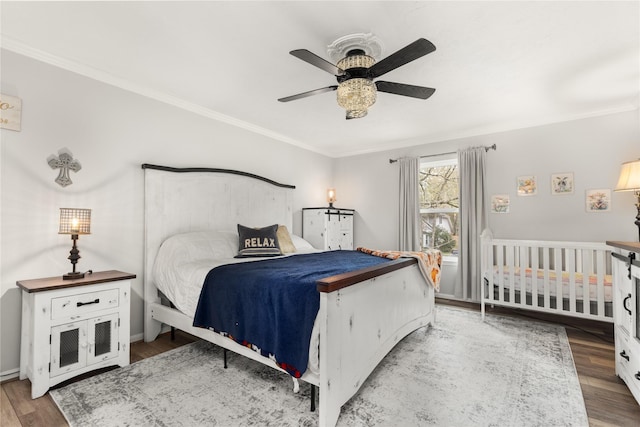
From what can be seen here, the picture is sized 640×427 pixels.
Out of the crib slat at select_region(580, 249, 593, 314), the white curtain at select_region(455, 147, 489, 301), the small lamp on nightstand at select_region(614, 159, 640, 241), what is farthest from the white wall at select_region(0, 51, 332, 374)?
the small lamp on nightstand at select_region(614, 159, 640, 241)

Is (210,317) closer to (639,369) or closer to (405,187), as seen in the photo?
(639,369)

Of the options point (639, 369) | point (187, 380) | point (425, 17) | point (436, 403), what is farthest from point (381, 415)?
point (425, 17)

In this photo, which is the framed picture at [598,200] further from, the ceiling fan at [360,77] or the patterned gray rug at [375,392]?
the ceiling fan at [360,77]

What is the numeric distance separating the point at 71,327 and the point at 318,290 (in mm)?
1858

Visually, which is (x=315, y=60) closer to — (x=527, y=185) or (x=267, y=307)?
(x=267, y=307)

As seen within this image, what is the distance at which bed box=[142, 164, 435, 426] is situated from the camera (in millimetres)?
1590

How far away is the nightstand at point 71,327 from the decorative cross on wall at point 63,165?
0.78 metres

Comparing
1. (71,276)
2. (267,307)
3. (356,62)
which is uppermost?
(356,62)

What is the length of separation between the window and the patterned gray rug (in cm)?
218

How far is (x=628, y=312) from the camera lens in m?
1.93

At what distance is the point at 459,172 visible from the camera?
170 inches

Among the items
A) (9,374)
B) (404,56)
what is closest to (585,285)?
(404,56)

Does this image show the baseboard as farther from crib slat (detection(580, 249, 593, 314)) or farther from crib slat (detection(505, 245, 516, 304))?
crib slat (detection(580, 249, 593, 314))

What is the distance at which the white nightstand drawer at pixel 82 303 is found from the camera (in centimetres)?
204
